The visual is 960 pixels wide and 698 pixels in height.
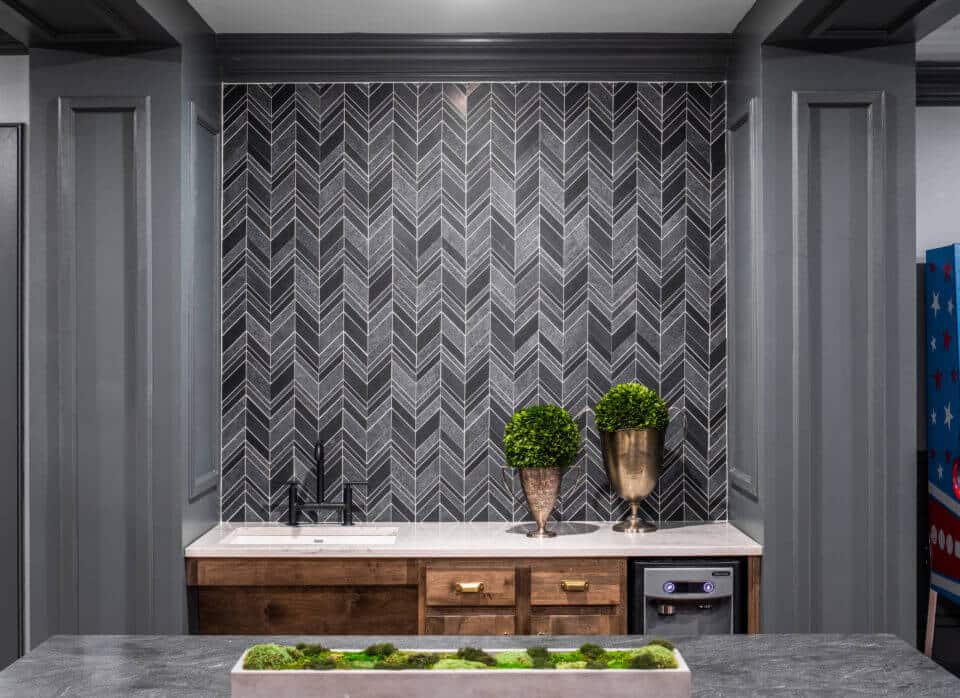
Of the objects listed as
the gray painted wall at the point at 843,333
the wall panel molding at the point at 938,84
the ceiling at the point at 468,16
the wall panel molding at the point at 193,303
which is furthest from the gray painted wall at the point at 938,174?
the wall panel molding at the point at 193,303

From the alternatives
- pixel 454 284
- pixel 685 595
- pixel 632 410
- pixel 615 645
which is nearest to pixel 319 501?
pixel 454 284

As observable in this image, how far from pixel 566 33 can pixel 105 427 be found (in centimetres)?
217

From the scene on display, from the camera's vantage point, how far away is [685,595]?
294 centimetres

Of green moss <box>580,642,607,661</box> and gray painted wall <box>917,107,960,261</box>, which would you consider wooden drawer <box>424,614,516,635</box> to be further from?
gray painted wall <box>917,107,960,261</box>

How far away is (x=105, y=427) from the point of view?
9.81 ft

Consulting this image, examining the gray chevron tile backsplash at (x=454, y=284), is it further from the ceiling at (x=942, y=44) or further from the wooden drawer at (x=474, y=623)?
the ceiling at (x=942, y=44)

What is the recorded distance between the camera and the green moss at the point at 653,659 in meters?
1.32

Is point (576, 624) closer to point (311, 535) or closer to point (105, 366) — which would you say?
point (311, 535)

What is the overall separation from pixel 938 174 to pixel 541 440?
6.80 feet

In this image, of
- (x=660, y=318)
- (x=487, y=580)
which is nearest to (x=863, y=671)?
(x=487, y=580)

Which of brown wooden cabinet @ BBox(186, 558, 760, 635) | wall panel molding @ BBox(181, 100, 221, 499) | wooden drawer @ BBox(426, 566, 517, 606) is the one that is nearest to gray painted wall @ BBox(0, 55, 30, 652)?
wall panel molding @ BBox(181, 100, 221, 499)

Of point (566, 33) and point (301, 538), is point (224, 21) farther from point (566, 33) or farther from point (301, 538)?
point (301, 538)

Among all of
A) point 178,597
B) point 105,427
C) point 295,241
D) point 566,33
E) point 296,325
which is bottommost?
point 178,597

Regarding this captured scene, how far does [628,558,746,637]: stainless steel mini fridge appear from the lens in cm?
294
